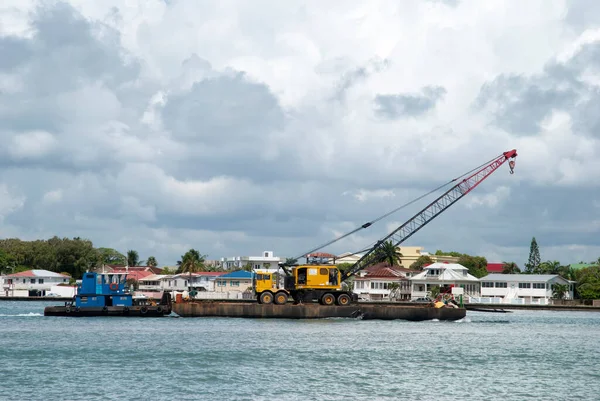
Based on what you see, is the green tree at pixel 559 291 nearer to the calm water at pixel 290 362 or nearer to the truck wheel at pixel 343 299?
the calm water at pixel 290 362

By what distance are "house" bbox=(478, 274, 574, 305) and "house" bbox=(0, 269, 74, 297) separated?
251 ft

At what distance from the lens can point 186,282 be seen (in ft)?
591

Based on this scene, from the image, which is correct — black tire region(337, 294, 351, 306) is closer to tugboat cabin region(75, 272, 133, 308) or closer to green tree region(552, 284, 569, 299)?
tugboat cabin region(75, 272, 133, 308)

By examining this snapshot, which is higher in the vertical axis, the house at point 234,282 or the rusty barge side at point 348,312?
the house at point 234,282

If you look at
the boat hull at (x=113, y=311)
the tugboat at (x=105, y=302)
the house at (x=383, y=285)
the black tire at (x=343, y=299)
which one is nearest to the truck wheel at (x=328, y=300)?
the black tire at (x=343, y=299)

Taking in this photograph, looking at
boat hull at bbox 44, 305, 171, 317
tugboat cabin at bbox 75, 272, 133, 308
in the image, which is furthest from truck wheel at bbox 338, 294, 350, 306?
tugboat cabin at bbox 75, 272, 133, 308

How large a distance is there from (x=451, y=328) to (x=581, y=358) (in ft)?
67.8

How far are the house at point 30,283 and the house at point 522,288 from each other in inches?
3008

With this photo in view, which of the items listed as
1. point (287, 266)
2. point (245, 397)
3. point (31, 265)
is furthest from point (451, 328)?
point (31, 265)

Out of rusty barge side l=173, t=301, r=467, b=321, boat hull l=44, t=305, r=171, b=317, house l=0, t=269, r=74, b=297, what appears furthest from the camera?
house l=0, t=269, r=74, b=297

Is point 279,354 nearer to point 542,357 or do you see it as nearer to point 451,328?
point 542,357

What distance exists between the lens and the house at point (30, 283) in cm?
16475

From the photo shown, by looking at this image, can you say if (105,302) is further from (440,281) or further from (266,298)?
(440,281)

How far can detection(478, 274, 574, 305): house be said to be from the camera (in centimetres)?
14862
